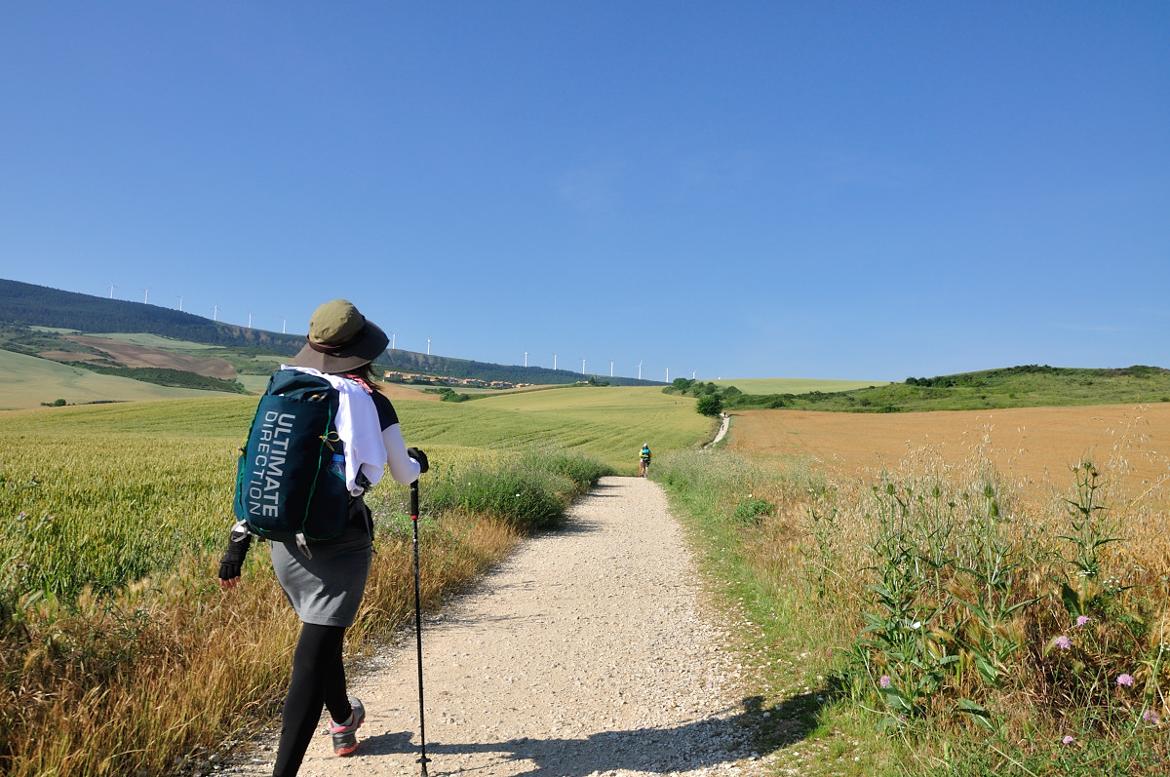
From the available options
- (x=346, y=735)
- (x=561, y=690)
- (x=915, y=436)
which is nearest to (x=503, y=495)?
(x=561, y=690)

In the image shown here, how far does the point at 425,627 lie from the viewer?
19.1 ft

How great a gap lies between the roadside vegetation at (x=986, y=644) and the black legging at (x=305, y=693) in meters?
2.24

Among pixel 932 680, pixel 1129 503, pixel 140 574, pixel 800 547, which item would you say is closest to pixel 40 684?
pixel 140 574

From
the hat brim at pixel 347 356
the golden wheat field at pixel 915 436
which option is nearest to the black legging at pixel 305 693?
the hat brim at pixel 347 356

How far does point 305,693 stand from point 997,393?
75.8 meters

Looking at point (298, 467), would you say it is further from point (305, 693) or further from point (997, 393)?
point (997, 393)

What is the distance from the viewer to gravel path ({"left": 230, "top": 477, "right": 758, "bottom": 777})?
3527 mm

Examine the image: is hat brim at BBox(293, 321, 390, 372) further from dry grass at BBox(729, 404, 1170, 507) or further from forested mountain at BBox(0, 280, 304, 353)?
Answer: forested mountain at BBox(0, 280, 304, 353)

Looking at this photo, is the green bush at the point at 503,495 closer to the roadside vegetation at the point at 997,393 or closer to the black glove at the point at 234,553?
the black glove at the point at 234,553

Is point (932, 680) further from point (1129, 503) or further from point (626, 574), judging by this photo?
point (626, 574)

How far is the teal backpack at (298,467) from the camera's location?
2.79 metres

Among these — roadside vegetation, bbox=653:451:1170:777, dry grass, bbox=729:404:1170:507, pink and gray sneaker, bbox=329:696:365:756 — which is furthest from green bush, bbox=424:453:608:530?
pink and gray sneaker, bbox=329:696:365:756

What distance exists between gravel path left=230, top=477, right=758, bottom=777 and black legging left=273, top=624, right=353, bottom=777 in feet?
1.51

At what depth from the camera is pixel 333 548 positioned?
3.03 metres
